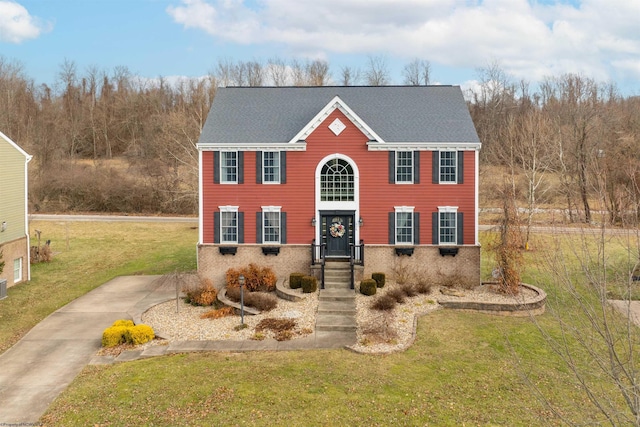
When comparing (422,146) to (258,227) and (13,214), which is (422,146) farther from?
(13,214)

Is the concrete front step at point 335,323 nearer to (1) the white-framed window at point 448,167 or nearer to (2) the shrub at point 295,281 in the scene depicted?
(2) the shrub at point 295,281

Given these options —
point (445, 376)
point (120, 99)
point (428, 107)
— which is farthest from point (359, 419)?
point (120, 99)

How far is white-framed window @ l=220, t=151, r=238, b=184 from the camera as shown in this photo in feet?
76.5

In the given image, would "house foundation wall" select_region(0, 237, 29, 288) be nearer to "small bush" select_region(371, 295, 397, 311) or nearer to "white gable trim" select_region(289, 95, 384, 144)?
"white gable trim" select_region(289, 95, 384, 144)

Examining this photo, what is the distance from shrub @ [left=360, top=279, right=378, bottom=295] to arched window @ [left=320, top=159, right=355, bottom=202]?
4.35 metres

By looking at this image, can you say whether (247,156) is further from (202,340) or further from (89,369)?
(89,369)

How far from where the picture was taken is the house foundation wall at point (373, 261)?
74.8 feet

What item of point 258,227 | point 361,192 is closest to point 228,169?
point 258,227

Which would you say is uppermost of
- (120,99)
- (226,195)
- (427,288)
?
(120,99)

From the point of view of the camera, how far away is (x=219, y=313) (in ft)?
62.6

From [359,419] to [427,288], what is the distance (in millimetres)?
10809

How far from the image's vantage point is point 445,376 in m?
13.8

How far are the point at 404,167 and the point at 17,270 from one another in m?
20.2

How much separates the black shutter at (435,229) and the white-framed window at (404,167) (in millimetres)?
1992
